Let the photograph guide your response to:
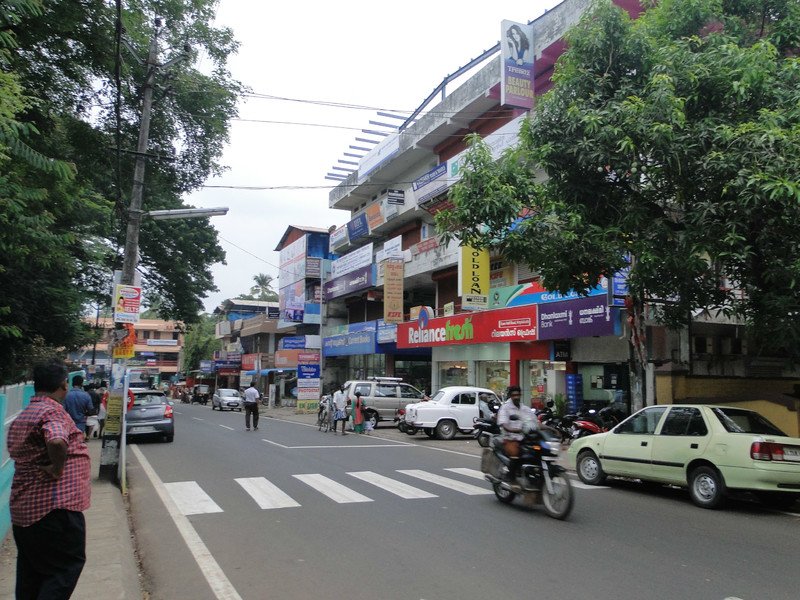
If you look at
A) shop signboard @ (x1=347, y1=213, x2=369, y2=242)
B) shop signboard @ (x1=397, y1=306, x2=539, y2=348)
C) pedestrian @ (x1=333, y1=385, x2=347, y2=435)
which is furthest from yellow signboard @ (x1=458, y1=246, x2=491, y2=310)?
shop signboard @ (x1=347, y1=213, x2=369, y2=242)

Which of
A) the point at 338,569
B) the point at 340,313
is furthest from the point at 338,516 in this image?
the point at 340,313

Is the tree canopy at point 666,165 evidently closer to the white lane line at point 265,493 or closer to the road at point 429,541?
the road at point 429,541

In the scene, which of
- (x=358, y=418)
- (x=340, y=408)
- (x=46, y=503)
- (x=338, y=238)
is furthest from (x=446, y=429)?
(x=338, y=238)

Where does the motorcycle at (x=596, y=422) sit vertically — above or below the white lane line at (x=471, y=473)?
above

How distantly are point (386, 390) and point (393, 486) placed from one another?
14.6 meters

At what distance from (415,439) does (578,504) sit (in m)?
11.1

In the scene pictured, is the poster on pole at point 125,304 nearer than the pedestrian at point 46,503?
No

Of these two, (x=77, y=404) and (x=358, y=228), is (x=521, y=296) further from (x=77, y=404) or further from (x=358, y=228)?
(x=358, y=228)

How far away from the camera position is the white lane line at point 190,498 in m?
8.47

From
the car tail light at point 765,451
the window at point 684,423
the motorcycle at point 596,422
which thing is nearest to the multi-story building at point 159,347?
the motorcycle at point 596,422

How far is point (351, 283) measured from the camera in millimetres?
38312

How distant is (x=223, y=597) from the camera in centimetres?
510

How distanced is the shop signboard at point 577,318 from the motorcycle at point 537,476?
970 cm

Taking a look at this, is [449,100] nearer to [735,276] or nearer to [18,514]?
[735,276]
